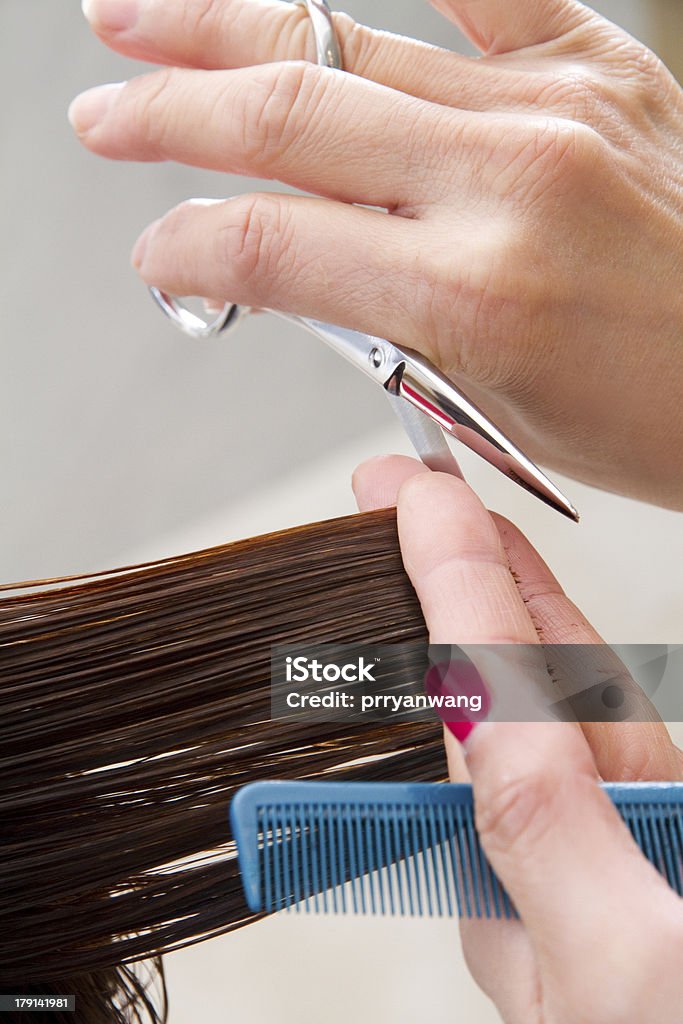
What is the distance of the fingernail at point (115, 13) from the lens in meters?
0.56

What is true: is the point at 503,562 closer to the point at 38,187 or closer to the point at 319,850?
the point at 319,850

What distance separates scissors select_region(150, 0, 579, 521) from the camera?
52 cm

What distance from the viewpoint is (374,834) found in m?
0.43

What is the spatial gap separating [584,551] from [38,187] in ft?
3.06

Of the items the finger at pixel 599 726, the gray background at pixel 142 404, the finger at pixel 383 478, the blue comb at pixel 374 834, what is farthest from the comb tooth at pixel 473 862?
the gray background at pixel 142 404

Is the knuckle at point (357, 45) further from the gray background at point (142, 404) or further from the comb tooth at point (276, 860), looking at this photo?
the gray background at point (142, 404)

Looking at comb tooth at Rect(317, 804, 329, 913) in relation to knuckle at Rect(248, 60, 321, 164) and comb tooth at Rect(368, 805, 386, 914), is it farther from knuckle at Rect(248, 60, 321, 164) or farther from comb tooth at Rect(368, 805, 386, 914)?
knuckle at Rect(248, 60, 321, 164)

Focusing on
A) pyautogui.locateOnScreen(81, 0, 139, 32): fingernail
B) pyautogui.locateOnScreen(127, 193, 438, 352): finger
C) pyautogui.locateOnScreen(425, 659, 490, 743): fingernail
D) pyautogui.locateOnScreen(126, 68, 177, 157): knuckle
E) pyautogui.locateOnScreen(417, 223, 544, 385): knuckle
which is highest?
pyautogui.locateOnScreen(81, 0, 139, 32): fingernail

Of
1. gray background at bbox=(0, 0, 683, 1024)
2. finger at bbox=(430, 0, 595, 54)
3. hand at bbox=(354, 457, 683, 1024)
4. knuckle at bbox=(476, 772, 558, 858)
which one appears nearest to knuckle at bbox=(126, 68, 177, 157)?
finger at bbox=(430, 0, 595, 54)

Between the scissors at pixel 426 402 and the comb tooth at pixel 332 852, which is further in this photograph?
the scissors at pixel 426 402

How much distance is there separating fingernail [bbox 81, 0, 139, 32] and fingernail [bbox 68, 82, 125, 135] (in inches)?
1.4

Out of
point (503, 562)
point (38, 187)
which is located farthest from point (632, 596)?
point (38, 187)

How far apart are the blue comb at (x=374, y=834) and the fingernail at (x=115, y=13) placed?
1.60ft

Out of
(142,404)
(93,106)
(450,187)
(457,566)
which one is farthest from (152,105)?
(142,404)
